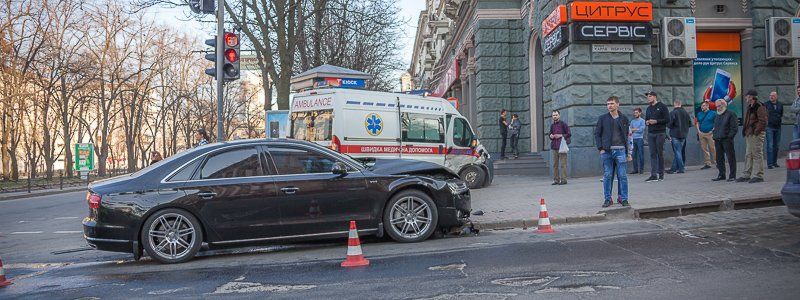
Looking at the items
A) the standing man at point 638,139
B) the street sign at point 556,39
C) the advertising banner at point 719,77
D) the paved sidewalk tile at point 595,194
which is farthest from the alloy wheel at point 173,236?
the advertising banner at point 719,77

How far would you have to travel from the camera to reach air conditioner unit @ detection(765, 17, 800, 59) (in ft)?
56.4

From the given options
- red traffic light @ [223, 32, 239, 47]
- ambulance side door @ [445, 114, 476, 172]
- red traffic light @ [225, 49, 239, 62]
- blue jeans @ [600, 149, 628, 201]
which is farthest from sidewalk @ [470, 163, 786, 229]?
red traffic light @ [223, 32, 239, 47]

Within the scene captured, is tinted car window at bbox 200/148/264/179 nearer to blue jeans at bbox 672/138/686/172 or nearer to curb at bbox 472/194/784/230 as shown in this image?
curb at bbox 472/194/784/230

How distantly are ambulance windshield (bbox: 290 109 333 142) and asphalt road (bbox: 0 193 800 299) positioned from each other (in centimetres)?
545

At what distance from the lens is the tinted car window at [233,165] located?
25.4 feet

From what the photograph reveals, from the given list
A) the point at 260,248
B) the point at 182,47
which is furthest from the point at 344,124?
the point at 182,47

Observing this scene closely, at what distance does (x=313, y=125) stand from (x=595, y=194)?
615 cm

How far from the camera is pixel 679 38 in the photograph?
16500 millimetres

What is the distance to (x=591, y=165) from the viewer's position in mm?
16219

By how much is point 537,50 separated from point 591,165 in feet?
22.9

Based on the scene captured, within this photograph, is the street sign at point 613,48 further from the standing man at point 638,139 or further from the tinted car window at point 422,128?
the tinted car window at point 422,128

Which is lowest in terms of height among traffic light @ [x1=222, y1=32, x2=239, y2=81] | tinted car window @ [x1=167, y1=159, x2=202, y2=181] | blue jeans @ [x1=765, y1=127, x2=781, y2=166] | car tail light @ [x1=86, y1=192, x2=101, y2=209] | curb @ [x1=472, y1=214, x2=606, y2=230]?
curb @ [x1=472, y1=214, x2=606, y2=230]

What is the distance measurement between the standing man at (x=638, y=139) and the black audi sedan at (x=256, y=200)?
27.2ft

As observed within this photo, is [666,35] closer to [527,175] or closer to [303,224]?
[527,175]
